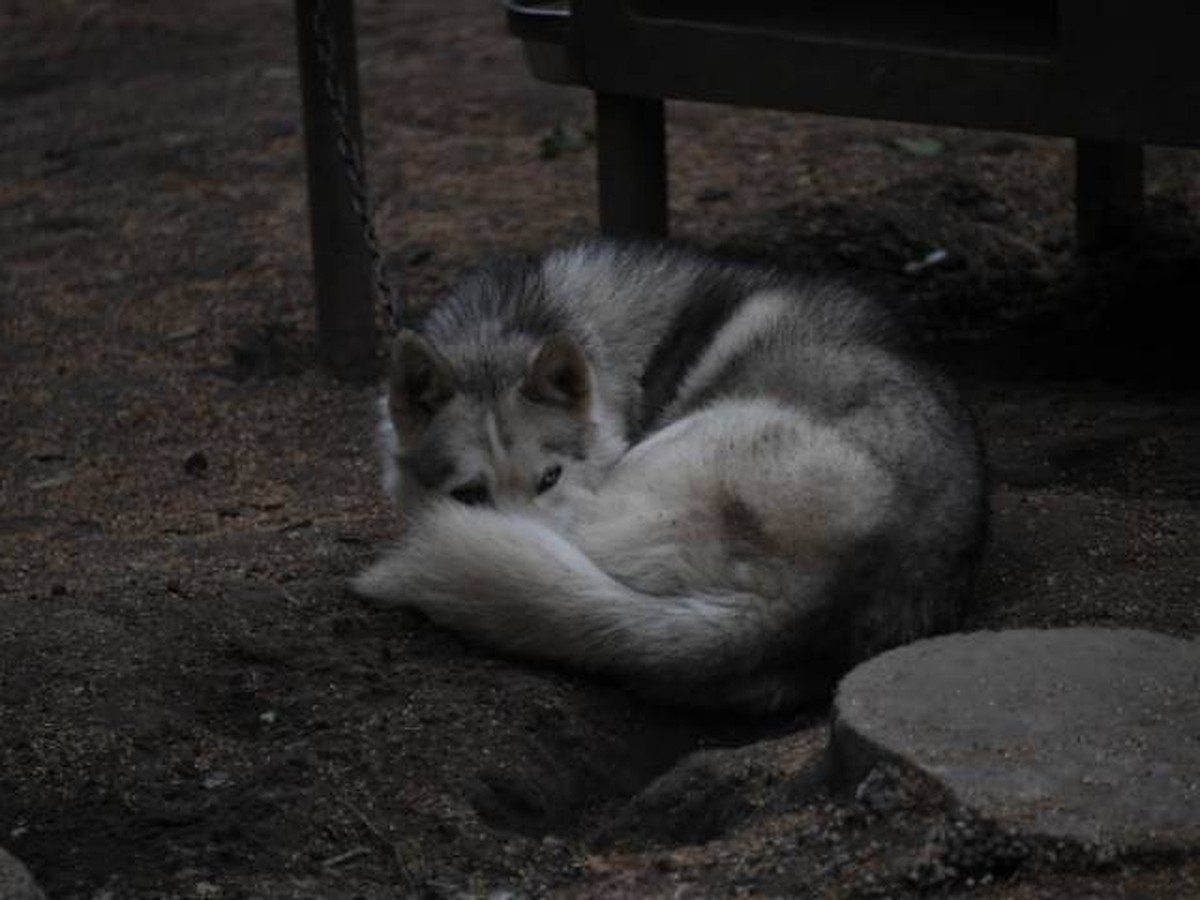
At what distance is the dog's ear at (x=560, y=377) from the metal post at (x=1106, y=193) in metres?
3.63

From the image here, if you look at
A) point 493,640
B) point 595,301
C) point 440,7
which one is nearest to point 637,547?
point 493,640

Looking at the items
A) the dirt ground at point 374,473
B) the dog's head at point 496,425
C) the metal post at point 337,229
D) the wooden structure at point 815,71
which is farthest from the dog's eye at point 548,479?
the metal post at point 337,229

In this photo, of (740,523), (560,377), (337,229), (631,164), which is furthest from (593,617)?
(337,229)

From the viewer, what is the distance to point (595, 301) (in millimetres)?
5578

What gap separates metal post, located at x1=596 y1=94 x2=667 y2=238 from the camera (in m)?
6.88

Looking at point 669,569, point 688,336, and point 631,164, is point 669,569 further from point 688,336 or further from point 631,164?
point 631,164

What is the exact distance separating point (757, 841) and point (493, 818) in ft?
2.04

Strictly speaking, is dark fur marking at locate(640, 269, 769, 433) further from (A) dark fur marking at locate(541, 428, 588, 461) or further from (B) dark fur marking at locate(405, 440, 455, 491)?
(B) dark fur marking at locate(405, 440, 455, 491)

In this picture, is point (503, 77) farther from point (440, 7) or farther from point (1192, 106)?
point (1192, 106)

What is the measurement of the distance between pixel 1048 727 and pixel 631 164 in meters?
3.51

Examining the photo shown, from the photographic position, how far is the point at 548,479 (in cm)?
493

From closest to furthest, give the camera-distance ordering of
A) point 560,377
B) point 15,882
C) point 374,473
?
point 15,882
point 560,377
point 374,473

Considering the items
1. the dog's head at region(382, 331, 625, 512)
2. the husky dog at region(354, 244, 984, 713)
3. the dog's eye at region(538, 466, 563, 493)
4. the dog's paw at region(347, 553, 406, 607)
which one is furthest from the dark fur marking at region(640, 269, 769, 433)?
the dog's paw at region(347, 553, 406, 607)

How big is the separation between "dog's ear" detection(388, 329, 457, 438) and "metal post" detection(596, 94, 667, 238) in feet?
6.52
